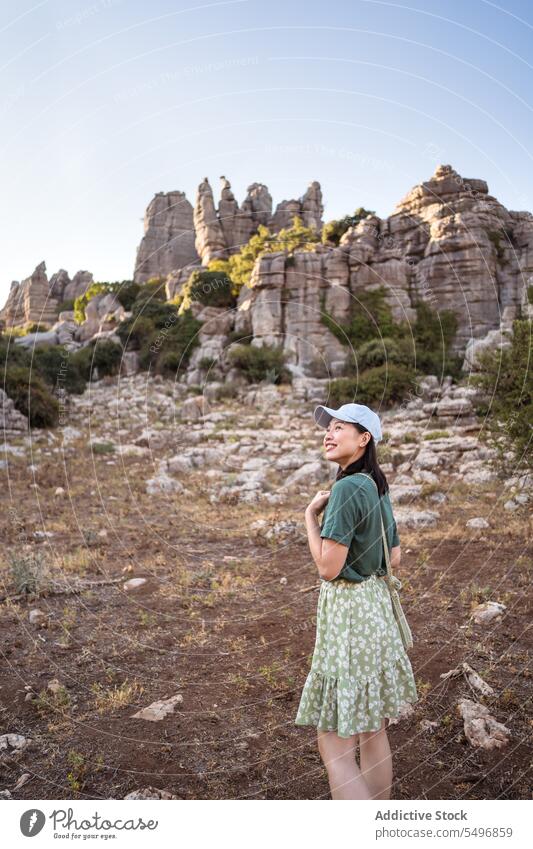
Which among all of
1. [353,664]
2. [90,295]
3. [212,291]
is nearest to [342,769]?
[353,664]

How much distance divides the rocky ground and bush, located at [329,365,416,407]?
8.44 meters

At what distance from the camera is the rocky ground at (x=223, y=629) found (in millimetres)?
3129

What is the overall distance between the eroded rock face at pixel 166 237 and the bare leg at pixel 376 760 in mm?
58284

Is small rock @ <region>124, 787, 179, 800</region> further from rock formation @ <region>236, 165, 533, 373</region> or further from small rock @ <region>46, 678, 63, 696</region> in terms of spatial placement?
rock formation @ <region>236, 165, 533, 373</region>

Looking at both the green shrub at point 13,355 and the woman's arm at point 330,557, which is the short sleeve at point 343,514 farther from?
the green shrub at point 13,355

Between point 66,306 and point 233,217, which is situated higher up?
point 233,217

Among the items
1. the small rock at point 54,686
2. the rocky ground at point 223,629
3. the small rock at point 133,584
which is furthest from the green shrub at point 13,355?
the small rock at point 54,686

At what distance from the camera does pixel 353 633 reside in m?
2.35

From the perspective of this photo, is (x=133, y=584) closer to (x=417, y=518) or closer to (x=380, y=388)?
(x=417, y=518)

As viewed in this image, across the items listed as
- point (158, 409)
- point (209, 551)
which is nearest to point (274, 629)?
point (209, 551)

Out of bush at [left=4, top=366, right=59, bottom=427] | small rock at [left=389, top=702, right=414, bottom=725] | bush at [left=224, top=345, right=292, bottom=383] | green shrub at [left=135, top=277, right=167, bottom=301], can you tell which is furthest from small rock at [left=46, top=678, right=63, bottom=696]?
green shrub at [left=135, top=277, right=167, bottom=301]

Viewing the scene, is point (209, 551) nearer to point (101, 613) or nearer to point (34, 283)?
point (101, 613)

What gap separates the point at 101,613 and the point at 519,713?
148 inches

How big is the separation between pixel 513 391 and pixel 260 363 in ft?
56.8
